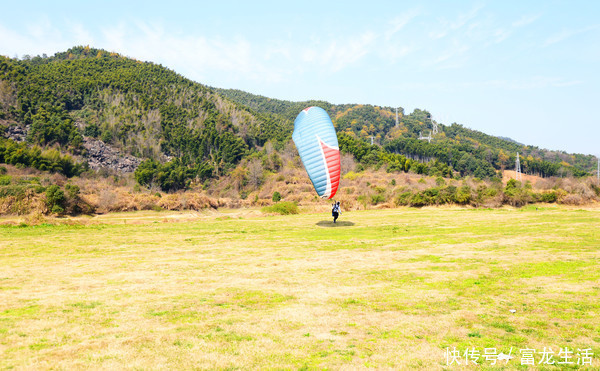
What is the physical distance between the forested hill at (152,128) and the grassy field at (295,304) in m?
54.0

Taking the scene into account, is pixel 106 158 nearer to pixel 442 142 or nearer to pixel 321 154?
pixel 321 154

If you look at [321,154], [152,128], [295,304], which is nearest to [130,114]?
[152,128]

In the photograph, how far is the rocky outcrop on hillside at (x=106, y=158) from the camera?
79938 mm

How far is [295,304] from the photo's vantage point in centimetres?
823

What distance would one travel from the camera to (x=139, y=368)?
5133 mm

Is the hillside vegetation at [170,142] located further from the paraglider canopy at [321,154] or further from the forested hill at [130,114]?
the paraglider canopy at [321,154]

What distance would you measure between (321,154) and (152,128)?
8539 centimetres

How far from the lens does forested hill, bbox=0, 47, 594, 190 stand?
7650cm

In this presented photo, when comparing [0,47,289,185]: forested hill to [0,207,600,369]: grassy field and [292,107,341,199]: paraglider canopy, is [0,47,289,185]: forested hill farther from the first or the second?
[0,207,600,369]: grassy field

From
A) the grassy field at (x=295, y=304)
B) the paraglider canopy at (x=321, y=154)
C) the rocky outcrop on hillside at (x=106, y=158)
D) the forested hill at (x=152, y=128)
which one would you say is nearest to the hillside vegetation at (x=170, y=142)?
the forested hill at (x=152, y=128)

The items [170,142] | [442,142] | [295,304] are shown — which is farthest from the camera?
[442,142]

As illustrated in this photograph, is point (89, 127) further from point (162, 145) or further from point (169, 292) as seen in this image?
point (169, 292)

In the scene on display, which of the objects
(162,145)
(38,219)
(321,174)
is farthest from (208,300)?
(162,145)

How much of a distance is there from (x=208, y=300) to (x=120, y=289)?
2.56m
